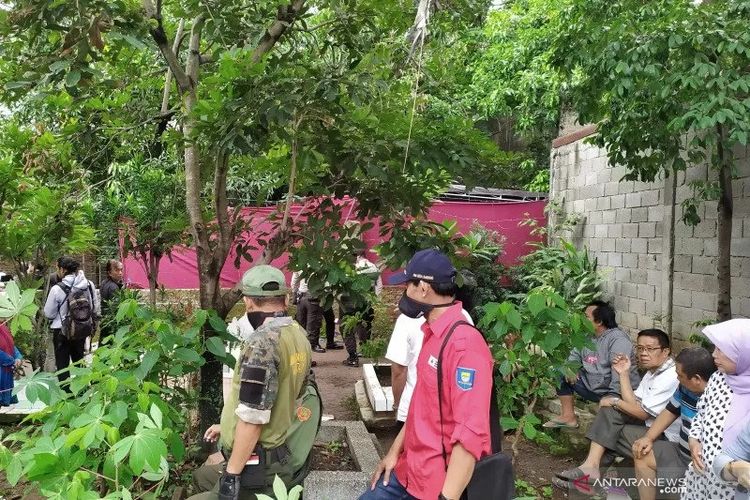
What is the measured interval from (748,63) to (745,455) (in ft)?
10.6

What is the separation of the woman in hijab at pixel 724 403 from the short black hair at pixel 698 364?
1.22ft

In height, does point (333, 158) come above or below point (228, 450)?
above

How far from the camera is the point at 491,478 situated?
8.30 feet

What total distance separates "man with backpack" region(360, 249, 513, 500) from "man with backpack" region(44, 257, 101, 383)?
17.4ft

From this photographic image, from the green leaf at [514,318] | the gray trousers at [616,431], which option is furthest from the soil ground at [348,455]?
the green leaf at [514,318]

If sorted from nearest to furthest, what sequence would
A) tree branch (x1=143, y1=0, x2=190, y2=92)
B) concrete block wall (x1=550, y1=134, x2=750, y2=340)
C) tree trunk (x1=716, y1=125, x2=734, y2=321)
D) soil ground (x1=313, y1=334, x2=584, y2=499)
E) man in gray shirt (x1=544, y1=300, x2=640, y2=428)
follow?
1. tree branch (x1=143, y1=0, x2=190, y2=92)
2. man in gray shirt (x1=544, y1=300, x2=640, y2=428)
3. soil ground (x1=313, y1=334, x2=584, y2=499)
4. tree trunk (x1=716, y1=125, x2=734, y2=321)
5. concrete block wall (x1=550, y1=134, x2=750, y2=340)

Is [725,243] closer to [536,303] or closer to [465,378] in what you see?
[536,303]

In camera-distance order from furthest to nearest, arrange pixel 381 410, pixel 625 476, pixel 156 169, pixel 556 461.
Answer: pixel 156 169
pixel 381 410
pixel 556 461
pixel 625 476

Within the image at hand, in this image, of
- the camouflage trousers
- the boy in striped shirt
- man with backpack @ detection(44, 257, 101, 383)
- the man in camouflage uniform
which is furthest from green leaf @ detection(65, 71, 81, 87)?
man with backpack @ detection(44, 257, 101, 383)

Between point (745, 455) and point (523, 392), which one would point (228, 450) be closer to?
point (523, 392)

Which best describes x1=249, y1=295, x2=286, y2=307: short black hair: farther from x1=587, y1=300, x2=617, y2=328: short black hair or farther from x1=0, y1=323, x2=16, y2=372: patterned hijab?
x1=587, y1=300, x2=617, y2=328: short black hair

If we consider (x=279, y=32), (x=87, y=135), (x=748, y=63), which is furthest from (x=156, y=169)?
(x=748, y=63)

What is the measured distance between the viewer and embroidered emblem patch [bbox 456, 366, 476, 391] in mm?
2428

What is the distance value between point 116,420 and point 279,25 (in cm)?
263
